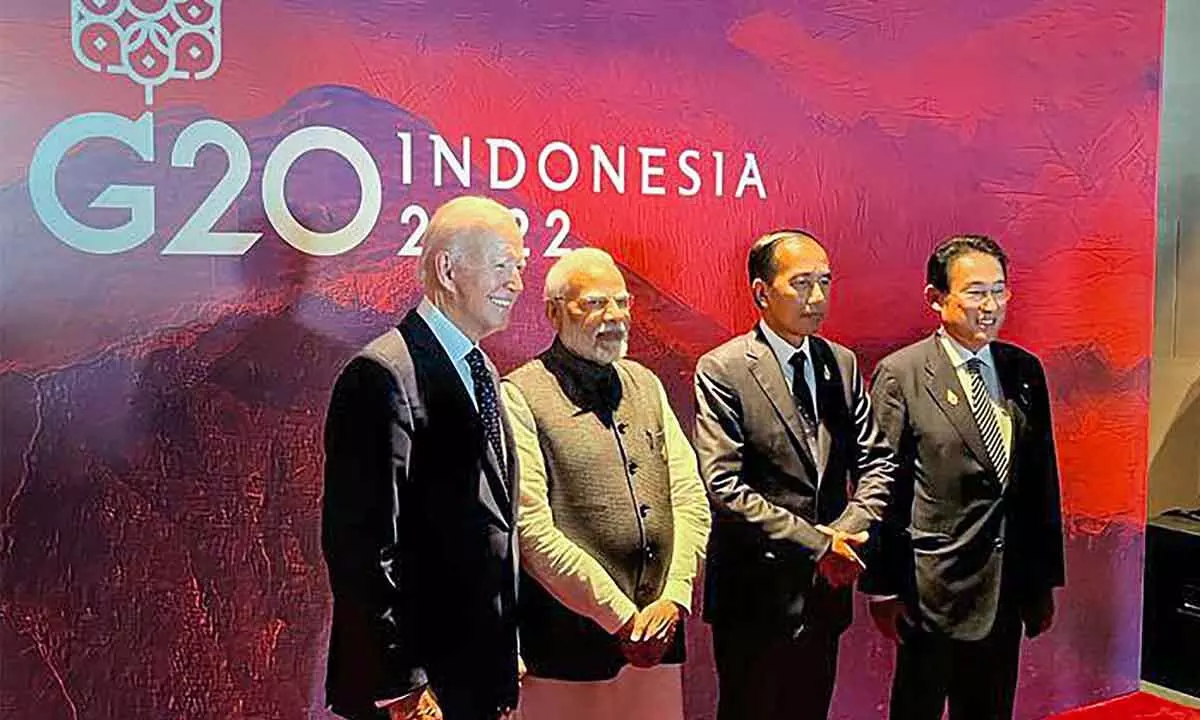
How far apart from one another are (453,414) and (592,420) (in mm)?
282

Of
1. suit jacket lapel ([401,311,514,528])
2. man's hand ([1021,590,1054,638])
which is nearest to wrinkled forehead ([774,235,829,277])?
suit jacket lapel ([401,311,514,528])

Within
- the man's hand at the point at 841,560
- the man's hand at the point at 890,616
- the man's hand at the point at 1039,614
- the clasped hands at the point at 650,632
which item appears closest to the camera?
the clasped hands at the point at 650,632

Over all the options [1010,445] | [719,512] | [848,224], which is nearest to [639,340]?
[719,512]

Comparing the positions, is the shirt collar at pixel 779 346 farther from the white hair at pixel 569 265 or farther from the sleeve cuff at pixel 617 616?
the sleeve cuff at pixel 617 616

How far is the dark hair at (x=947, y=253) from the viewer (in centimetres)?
274

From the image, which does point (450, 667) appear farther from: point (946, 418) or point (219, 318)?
point (946, 418)

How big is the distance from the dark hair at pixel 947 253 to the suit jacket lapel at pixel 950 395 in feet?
0.38

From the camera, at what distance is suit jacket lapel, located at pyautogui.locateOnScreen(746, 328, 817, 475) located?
2488 millimetres

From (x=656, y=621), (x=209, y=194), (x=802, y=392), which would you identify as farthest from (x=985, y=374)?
(x=209, y=194)

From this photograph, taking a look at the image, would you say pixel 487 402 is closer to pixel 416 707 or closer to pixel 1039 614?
pixel 416 707

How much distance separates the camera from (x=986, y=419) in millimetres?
2799

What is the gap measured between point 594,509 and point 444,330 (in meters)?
0.40

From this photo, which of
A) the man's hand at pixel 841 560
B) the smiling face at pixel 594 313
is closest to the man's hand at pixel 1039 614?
the man's hand at pixel 841 560

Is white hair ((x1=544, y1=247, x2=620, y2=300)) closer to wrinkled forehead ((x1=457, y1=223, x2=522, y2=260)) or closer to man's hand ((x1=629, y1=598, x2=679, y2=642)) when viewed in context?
wrinkled forehead ((x1=457, y1=223, x2=522, y2=260))
